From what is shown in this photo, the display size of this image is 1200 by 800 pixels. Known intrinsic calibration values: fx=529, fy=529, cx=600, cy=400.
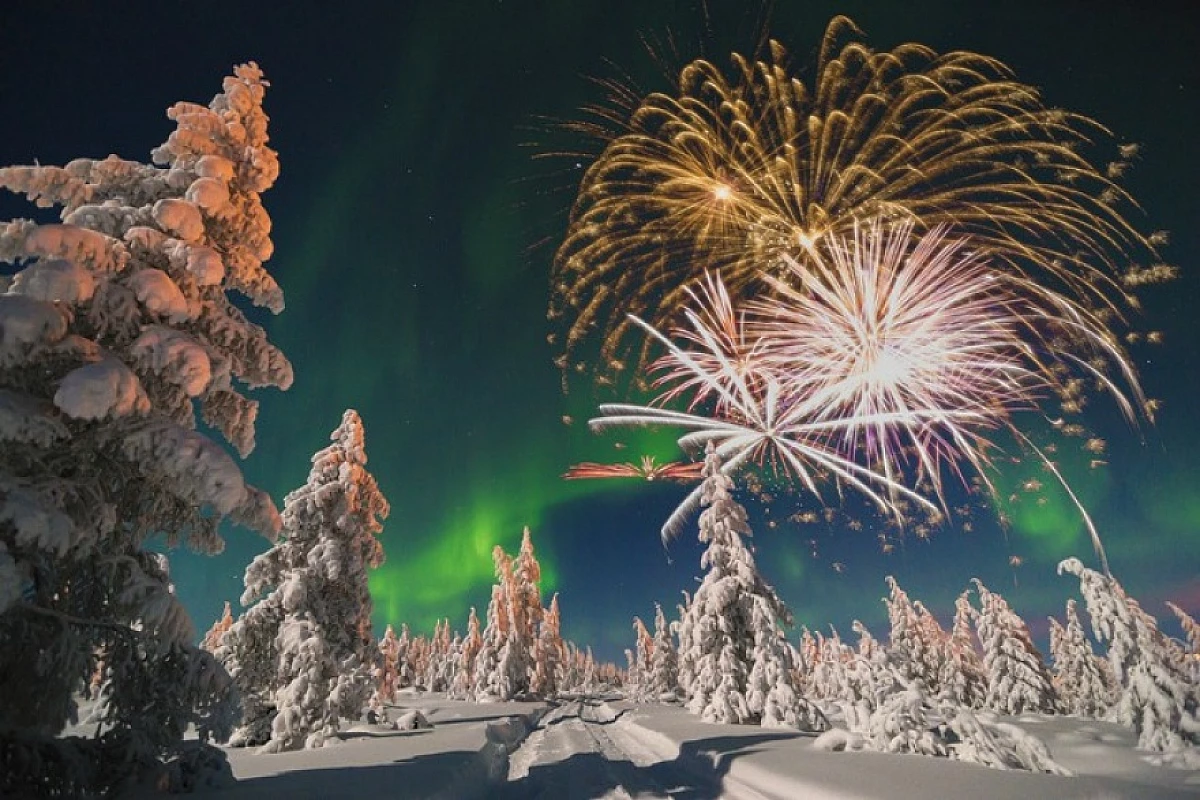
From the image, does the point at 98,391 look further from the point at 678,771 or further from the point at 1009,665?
the point at 1009,665

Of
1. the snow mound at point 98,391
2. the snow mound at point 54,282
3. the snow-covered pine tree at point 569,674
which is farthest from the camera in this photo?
the snow-covered pine tree at point 569,674

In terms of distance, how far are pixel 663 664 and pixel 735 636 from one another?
121 ft

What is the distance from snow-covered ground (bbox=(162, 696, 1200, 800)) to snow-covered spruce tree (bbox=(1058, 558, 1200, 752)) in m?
1.08

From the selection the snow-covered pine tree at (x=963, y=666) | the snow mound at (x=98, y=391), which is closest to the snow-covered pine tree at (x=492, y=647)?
the snow-covered pine tree at (x=963, y=666)

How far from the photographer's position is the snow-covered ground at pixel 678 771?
294 inches

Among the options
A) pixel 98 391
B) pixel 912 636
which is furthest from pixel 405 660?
pixel 98 391

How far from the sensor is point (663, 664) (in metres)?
57.6

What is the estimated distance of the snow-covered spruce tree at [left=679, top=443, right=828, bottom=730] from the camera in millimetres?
22406

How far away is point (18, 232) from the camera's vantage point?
6.51m

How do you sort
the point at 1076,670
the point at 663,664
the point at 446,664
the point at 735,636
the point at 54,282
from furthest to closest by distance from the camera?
the point at 446,664
the point at 663,664
the point at 1076,670
the point at 735,636
the point at 54,282

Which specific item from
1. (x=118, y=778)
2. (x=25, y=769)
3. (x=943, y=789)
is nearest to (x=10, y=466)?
(x=25, y=769)

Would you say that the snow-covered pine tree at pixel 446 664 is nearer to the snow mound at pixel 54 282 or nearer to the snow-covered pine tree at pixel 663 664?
the snow-covered pine tree at pixel 663 664

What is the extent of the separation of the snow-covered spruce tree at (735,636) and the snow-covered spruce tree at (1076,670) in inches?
1161

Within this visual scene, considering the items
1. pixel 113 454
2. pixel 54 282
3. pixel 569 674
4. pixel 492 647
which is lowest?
pixel 569 674
